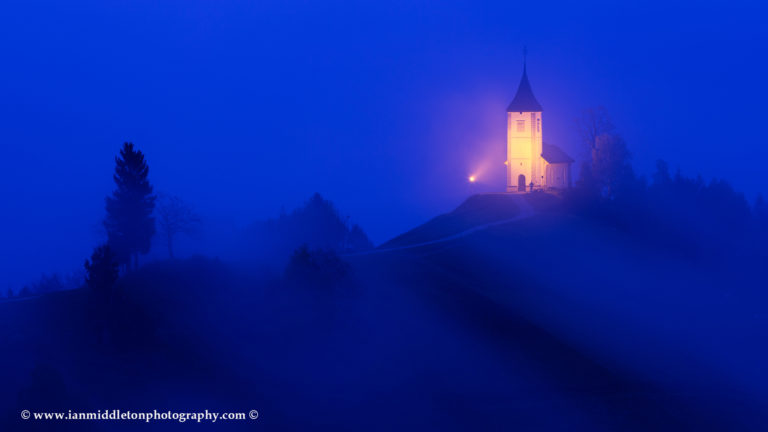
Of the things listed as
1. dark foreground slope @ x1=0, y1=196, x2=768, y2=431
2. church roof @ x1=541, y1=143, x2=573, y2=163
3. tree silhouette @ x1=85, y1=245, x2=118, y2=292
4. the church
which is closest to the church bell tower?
the church

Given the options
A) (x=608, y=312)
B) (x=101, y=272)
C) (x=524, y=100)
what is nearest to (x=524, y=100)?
(x=524, y=100)

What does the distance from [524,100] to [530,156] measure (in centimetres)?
684

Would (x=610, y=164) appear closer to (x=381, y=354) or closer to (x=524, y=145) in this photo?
(x=524, y=145)

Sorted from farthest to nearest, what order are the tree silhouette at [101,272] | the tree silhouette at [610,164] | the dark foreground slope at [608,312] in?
1. the tree silhouette at [610,164]
2. the dark foreground slope at [608,312]
3. the tree silhouette at [101,272]

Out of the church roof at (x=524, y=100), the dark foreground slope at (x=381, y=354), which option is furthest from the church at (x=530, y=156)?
the dark foreground slope at (x=381, y=354)

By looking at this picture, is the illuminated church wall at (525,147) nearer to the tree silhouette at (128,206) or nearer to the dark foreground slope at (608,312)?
the dark foreground slope at (608,312)

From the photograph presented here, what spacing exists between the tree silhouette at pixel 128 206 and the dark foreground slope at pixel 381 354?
315cm

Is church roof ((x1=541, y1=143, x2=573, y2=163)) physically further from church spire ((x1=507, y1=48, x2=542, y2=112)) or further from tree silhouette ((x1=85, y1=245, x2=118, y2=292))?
tree silhouette ((x1=85, y1=245, x2=118, y2=292))

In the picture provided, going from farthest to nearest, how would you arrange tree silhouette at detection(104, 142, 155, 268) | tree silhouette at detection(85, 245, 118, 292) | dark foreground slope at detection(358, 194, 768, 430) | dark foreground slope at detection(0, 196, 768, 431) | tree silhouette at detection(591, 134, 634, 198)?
tree silhouette at detection(591, 134, 634, 198), tree silhouette at detection(104, 142, 155, 268), dark foreground slope at detection(358, 194, 768, 430), tree silhouette at detection(85, 245, 118, 292), dark foreground slope at detection(0, 196, 768, 431)

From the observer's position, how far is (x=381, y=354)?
1987 inches

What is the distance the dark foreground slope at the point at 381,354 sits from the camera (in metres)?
44.4

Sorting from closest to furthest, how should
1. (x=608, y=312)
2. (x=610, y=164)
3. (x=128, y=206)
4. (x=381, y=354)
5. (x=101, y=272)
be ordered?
(x=101, y=272)
(x=381, y=354)
(x=128, y=206)
(x=608, y=312)
(x=610, y=164)

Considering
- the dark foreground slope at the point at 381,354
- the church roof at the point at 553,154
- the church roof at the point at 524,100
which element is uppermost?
the church roof at the point at 524,100

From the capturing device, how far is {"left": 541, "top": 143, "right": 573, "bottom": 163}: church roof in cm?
8594
